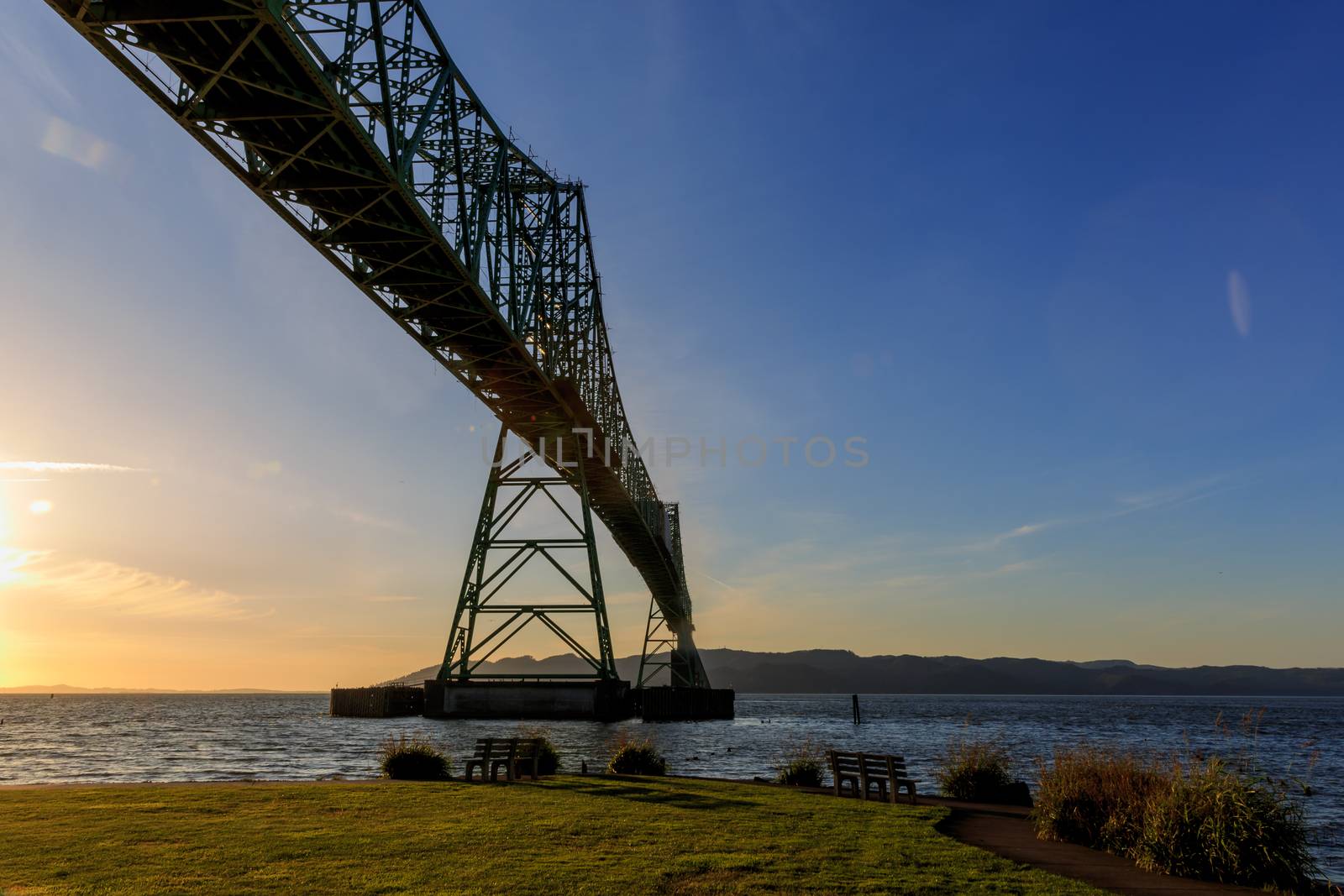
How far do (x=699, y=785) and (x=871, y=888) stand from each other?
8415 mm

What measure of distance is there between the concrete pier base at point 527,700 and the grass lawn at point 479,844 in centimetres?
3178

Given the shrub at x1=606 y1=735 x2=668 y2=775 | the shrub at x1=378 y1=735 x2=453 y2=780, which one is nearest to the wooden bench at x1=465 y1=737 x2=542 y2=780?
the shrub at x1=378 y1=735 x2=453 y2=780

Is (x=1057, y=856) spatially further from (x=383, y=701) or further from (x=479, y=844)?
(x=383, y=701)

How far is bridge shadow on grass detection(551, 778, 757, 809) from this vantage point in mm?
14648

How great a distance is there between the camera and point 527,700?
47344 millimetres

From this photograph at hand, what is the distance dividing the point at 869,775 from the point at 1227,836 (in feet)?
22.7

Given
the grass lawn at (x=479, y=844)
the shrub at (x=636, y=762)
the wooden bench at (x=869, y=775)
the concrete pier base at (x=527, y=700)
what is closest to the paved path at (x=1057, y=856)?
the grass lawn at (x=479, y=844)

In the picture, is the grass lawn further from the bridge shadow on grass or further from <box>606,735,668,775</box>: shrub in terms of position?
<box>606,735,668,775</box>: shrub

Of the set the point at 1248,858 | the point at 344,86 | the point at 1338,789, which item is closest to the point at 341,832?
the point at 1248,858

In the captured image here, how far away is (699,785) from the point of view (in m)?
17.1

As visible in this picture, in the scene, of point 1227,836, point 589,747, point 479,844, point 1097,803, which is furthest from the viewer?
point 589,747

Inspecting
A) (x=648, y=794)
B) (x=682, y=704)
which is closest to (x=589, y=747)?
(x=648, y=794)

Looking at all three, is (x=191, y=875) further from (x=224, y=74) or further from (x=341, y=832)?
(x=224, y=74)

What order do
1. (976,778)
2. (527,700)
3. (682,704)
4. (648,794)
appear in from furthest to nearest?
1. (682,704)
2. (527,700)
3. (976,778)
4. (648,794)
